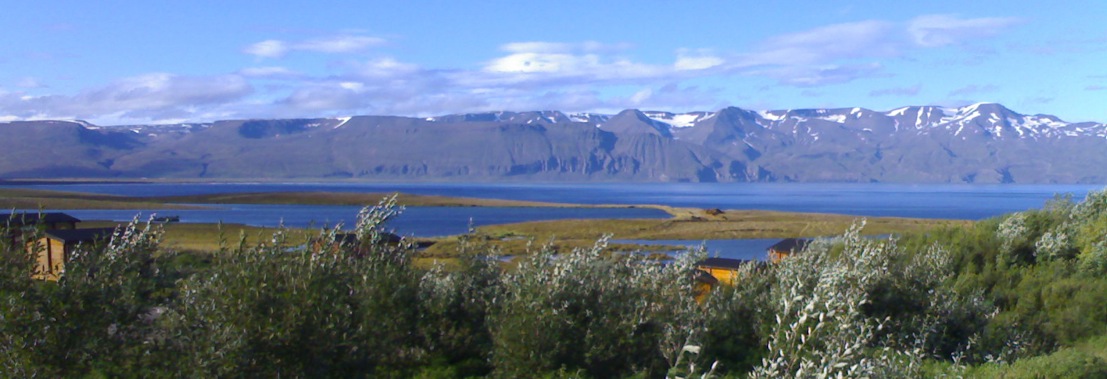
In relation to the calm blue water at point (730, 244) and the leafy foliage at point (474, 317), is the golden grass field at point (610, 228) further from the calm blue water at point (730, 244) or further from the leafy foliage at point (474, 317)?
the leafy foliage at point (474, 317)

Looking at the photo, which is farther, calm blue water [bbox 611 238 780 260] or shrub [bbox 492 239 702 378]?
calm blue water [bbox 611 238 780 260]

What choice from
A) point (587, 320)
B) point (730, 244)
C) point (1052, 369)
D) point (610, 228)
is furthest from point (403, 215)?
point (1052, 369)

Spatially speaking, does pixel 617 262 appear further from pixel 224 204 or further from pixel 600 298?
pixel 224 204

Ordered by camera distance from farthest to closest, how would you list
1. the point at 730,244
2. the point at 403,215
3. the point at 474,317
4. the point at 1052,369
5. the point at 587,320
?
the point at 403,215, the point at 730,244, the point at 474,317, the point at 587,320, the point at 1052,369

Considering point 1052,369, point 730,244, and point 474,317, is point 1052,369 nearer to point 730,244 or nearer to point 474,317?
point 474,317

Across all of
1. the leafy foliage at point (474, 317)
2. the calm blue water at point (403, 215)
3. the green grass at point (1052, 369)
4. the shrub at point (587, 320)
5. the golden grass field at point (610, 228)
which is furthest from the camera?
the calm blue water at point (403, 215)

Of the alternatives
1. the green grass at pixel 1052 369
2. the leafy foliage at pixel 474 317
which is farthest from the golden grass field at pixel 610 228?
the green grass at pixel 1052 369

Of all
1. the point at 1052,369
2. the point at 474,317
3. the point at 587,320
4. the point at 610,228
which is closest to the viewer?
the point at 1052,369

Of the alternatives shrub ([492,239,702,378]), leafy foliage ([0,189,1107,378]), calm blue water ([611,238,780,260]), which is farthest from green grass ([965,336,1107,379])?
calm blue water ([611,238,780,260])

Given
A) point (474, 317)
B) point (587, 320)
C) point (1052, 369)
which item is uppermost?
point (587, 320)

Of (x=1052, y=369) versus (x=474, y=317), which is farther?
(x=474, y=317)

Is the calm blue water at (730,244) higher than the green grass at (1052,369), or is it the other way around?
the green grass at (1052,369)

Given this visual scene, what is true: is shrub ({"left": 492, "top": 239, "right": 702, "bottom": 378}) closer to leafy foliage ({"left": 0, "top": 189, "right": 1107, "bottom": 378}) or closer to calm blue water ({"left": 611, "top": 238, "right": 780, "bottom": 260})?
leafy foliage ({"left": 0, "top": 189, "right": 1107, "bottom": 378})

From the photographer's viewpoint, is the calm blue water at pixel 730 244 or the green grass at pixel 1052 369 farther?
the calm blue water at pixel 730 244
